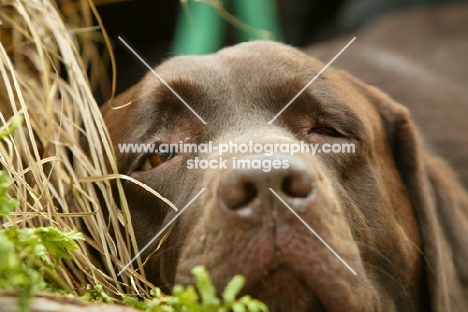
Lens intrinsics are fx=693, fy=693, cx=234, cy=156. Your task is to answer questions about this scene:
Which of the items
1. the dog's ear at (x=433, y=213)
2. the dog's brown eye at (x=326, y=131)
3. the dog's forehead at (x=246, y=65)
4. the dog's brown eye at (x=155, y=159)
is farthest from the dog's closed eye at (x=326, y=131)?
the dog's brown eye at (x=155, y=159)

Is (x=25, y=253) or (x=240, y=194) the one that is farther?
(x=240, y=194)

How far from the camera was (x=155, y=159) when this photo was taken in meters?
2.36

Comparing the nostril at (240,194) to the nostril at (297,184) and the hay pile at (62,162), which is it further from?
the hay pile at (62,162)

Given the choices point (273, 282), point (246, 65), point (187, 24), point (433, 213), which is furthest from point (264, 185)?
point (187, 24)

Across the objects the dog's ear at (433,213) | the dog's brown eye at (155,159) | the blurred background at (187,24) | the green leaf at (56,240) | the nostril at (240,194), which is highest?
the blurred background at (187,24)

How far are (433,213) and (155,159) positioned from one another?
1.04 m

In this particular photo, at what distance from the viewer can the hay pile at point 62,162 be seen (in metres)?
2.04

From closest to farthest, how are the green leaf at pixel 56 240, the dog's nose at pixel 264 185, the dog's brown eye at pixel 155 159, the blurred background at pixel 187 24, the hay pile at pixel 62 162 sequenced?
the green leaf at pixel 56 240, the dog's nose at pixel 264 185, the hay pile at pixel 62 162, the dog's brown eye at pixel 155 159, the blurred background at pixel 187 24

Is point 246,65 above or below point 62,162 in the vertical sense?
above

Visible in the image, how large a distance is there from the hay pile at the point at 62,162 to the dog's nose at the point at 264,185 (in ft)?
1.44

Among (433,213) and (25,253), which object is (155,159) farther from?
(433,213)

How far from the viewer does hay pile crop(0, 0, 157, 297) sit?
2.04 m

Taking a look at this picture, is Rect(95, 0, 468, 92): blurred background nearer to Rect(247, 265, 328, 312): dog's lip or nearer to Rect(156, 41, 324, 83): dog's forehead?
Rect(156, 41, 324, 83): dog's forehead

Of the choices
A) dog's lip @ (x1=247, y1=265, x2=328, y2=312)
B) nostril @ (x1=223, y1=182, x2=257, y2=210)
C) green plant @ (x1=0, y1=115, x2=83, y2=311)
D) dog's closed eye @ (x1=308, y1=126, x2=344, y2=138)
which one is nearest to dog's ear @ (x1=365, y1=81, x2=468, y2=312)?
dog's closed eye @ (x1=308, y1=126, x2=344, y2=138)
